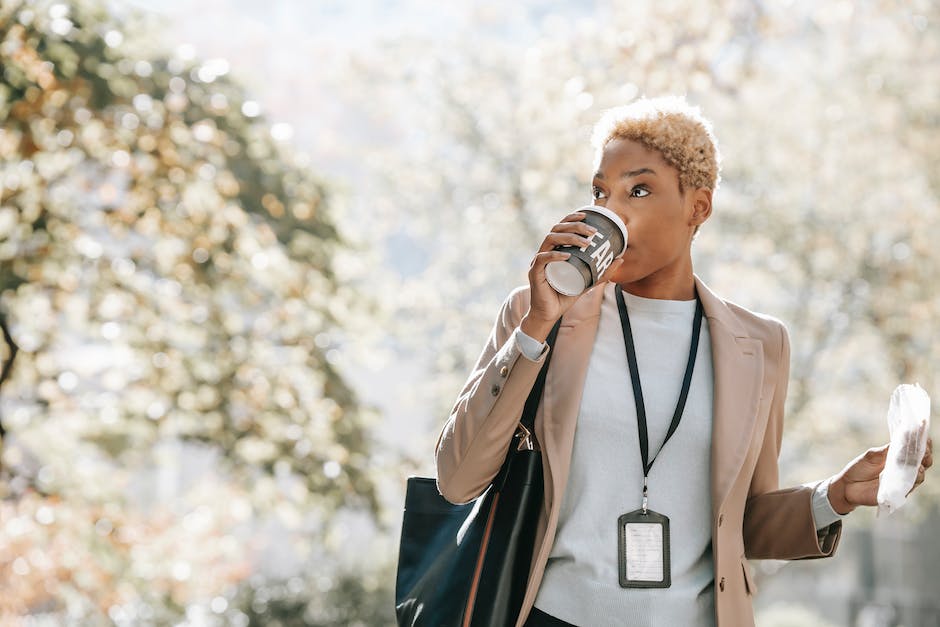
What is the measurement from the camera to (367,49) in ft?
57.6

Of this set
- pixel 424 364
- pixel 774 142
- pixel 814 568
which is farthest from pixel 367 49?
pixel 814 568

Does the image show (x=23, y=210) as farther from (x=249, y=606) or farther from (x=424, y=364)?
(x=424, y=364)

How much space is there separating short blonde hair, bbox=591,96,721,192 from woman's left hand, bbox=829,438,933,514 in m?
0.62

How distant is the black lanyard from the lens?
2145 millimetres

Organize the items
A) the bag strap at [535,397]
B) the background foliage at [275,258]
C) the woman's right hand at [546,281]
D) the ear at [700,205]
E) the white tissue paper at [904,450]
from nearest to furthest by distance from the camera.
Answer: the white tissue paper at [904,450], the woman's right hand at [546,281], the bag strap at [535,397], the ear at [700,205], the background foliage at [275,258]

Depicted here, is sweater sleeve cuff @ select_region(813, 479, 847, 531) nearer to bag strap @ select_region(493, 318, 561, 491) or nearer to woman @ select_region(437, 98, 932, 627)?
woman @ select_region(437, 98, 932, 627)

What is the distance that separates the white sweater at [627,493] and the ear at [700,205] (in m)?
0.27

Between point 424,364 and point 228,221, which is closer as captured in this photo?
point 228,221

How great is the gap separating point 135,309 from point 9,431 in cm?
119

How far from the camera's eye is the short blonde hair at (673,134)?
2.28m

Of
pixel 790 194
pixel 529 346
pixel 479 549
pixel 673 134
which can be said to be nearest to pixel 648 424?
pixel 529 346

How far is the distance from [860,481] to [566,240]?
2.35 feet

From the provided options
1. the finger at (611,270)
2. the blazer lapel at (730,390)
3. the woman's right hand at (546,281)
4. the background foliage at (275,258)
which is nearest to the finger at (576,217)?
the woman's right hand at (546,281)

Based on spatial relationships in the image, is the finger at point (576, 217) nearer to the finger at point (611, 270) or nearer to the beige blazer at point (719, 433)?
the finger at point (611, 270)
